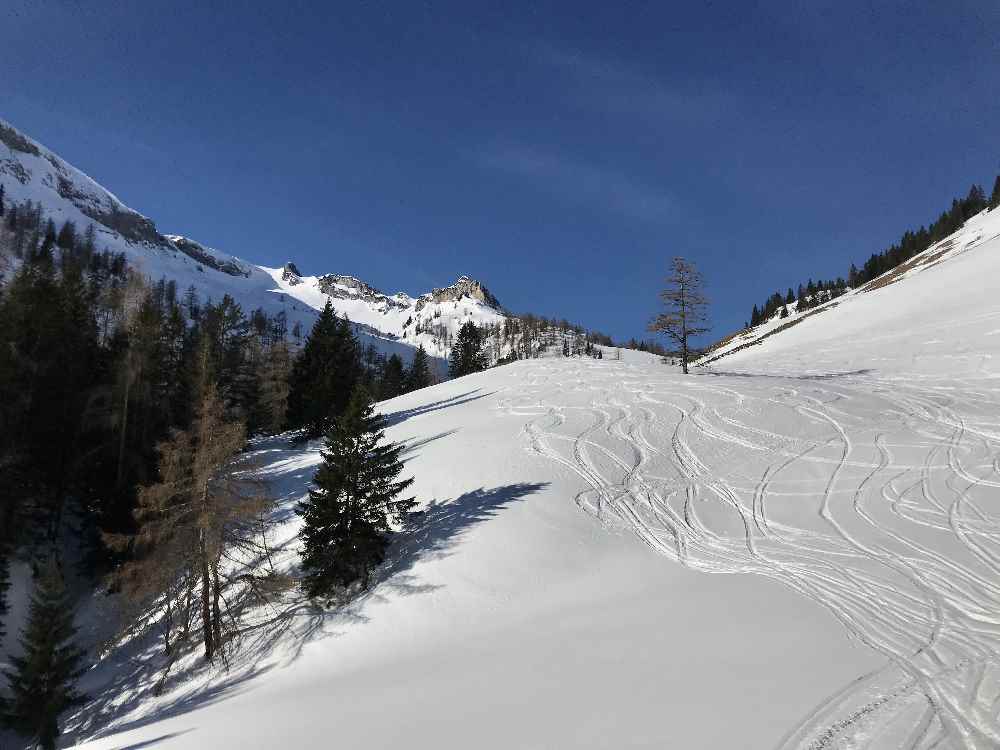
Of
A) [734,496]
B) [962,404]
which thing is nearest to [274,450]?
[734,496]

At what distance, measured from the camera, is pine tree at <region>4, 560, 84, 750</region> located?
16.6 metres

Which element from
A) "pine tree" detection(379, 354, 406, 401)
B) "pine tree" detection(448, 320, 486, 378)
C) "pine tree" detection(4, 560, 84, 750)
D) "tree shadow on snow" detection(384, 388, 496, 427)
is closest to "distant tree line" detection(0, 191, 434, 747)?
"pine tree" detection(4, 560, 84, 750)

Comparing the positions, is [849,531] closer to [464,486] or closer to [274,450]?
[464,486]

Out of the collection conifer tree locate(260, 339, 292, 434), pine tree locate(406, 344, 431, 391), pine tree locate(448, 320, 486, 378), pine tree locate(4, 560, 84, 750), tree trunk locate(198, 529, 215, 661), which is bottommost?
pine tree locate(4, 560, 84, 750)

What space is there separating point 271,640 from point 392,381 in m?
66.0

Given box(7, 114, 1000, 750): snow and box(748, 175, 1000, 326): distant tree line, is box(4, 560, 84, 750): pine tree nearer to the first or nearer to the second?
box(7, 114, 1000, 750): snow

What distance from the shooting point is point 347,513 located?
16.1m

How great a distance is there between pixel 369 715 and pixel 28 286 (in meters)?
33.2

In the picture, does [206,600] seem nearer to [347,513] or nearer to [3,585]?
[347,513]

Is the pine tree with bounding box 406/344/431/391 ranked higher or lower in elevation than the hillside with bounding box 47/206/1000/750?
higher

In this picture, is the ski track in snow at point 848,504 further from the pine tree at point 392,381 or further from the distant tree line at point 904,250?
the distant tree line at point 904,250

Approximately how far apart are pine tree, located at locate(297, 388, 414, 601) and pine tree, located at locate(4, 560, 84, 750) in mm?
9545

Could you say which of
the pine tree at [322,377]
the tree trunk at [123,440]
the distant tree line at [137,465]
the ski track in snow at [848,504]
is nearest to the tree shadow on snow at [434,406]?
the pine tree at [322,377]

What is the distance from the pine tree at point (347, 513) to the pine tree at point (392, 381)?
6078cm
